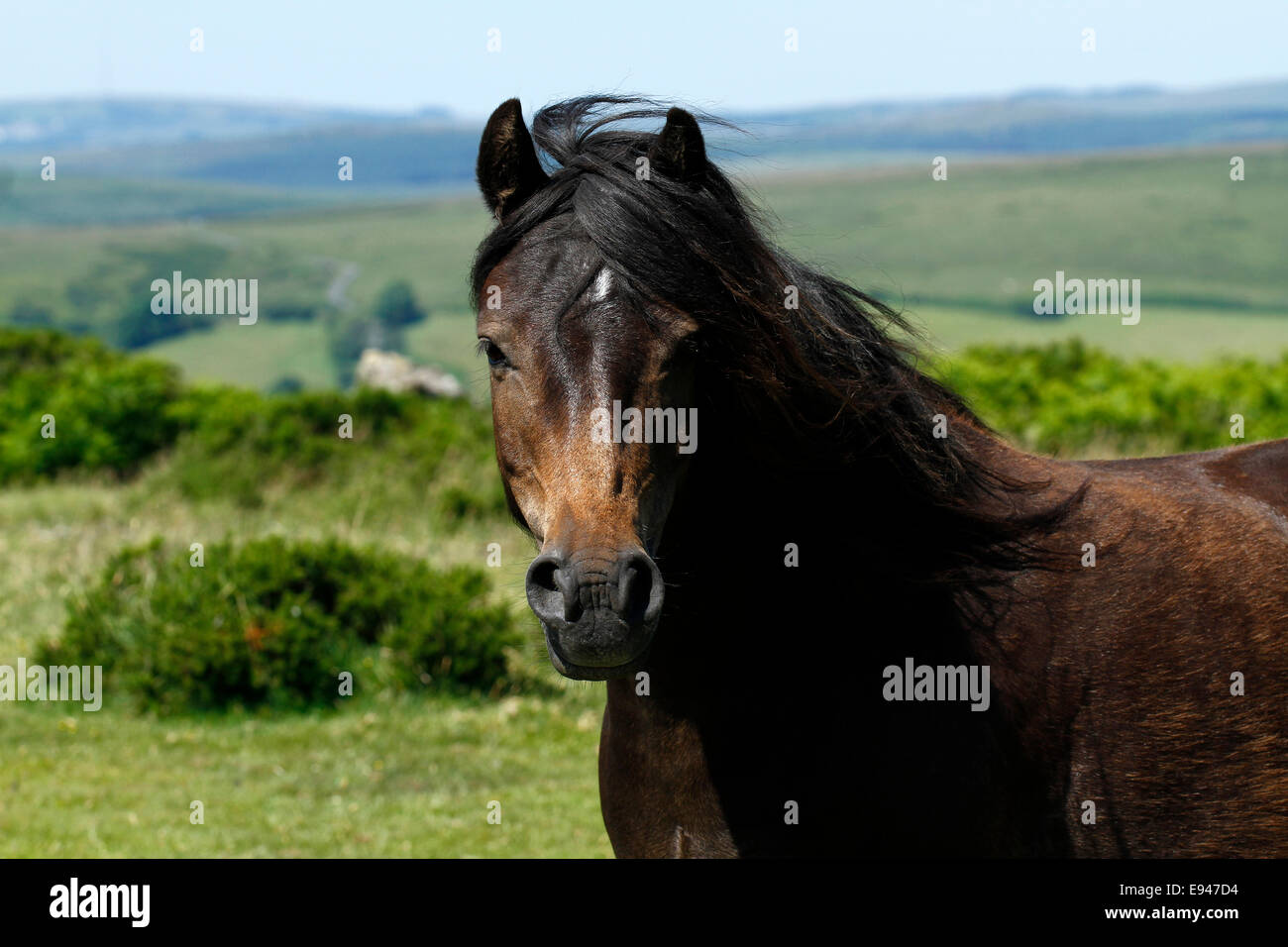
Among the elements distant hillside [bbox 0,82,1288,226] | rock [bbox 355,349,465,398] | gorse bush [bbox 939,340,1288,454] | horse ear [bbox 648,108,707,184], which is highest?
distant hillside [bbox 0,82,1288,226]

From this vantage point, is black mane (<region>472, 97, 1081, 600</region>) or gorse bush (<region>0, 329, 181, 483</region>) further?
gorse bush (<region>0, 329, 181, 483</region>)

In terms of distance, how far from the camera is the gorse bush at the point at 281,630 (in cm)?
845

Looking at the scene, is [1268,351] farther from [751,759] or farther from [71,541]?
[751,759]

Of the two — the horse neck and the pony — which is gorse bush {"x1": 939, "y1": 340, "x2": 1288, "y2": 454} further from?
the horse neck

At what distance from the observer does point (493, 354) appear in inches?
119

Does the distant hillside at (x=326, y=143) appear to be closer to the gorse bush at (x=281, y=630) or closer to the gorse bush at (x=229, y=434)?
the gorse bush at (x=229, y=434)

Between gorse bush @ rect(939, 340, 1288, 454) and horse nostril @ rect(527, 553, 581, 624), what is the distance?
940cm

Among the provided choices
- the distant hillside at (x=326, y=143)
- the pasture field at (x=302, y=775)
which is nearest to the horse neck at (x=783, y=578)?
the pasture field at (x=302, y=775)

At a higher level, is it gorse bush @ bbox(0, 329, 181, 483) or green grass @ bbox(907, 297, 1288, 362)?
green grass @ bbox(907, 297, 1288, 362)

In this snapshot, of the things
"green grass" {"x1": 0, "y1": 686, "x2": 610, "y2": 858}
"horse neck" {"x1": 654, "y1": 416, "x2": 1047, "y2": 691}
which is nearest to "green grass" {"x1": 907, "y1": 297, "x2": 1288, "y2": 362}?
Result: "green grass" {"x1": 0, "y1": 686, "x2": 610, "y2": 858}

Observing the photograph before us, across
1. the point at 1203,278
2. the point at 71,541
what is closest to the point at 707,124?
the point at 71,541

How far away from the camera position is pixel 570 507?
2633mm

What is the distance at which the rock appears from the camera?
63.4 ft
